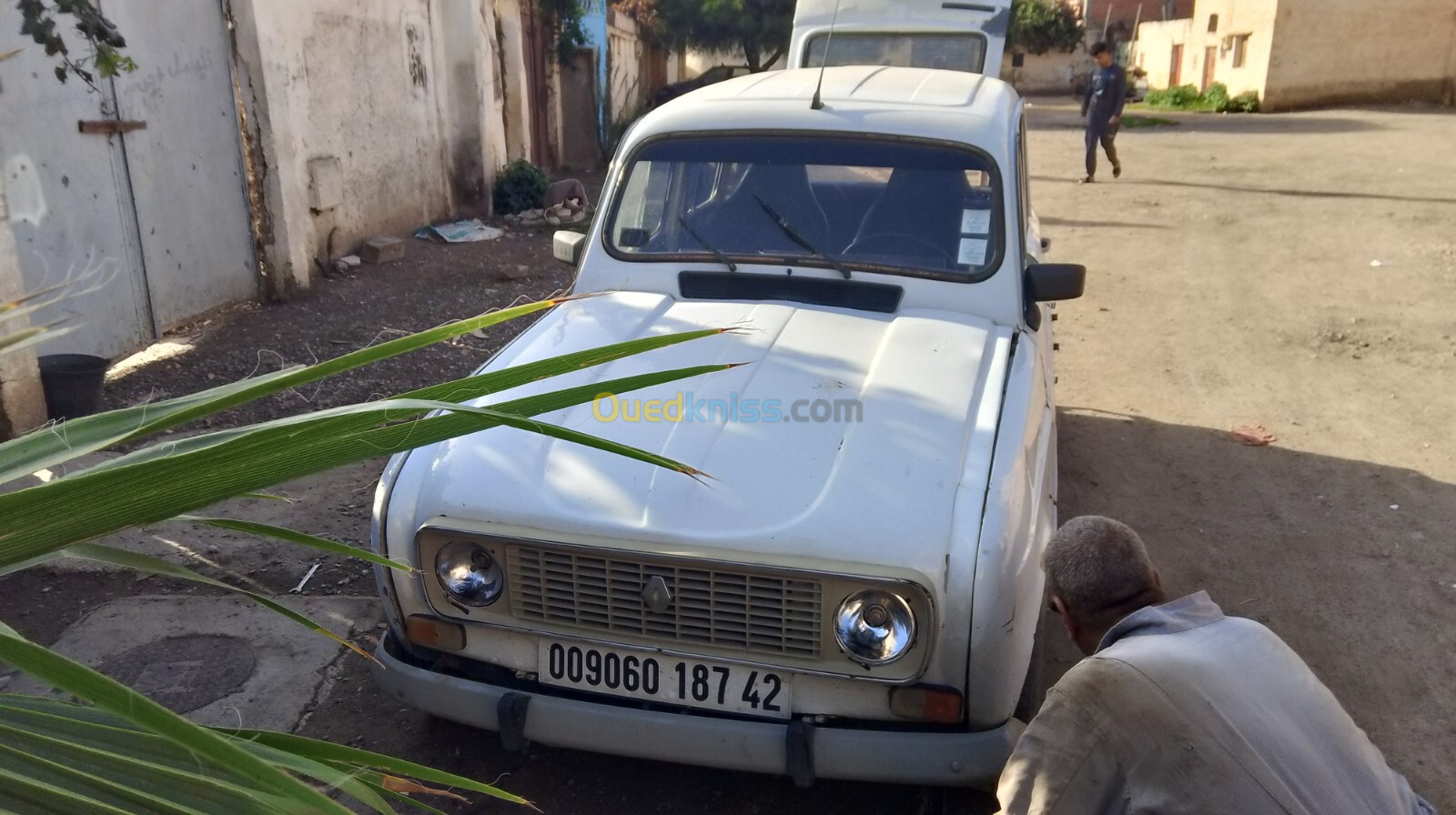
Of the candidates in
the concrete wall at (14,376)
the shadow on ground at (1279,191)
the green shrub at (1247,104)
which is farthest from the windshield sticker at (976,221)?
the green shrub at (1247,104)

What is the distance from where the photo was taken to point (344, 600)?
4.01 m

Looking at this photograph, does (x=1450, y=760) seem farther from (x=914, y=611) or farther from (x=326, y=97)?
(x=326, y=97)

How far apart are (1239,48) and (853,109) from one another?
26218 mm

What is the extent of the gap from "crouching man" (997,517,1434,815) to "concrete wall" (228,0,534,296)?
24.4 ft

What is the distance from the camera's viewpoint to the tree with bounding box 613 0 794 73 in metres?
23.6

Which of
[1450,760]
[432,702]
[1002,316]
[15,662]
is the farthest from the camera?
[1002,316]

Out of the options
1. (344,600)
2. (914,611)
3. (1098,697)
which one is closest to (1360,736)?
(1098,697)

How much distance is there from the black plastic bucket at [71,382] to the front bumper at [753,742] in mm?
3884

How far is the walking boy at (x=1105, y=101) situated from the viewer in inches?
539

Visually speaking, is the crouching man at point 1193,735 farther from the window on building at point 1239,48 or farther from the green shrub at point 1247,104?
the window on building at point 1239,48

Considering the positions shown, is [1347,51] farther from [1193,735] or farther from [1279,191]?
[1193,735]

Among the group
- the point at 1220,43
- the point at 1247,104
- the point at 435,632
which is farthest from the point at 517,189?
the point at 1220,43

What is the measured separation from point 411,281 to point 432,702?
682 cm

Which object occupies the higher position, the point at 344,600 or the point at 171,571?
the point at 171,571
